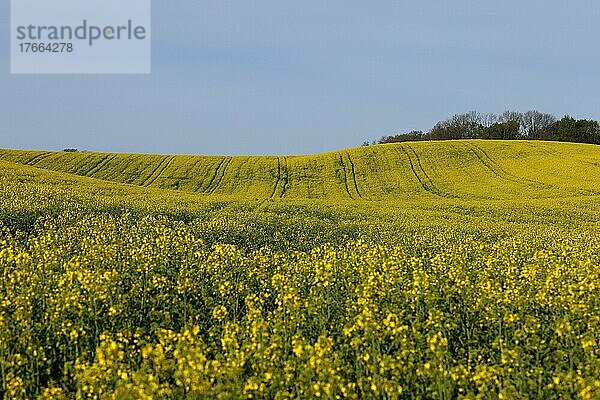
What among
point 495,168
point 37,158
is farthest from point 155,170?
point 495,168

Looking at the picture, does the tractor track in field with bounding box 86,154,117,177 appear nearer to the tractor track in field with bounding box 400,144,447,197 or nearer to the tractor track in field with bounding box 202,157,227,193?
the tractor track in field with bounding box 202,157,227,193

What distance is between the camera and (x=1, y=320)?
26.3ft

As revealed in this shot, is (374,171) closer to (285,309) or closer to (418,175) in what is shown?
(418,175)

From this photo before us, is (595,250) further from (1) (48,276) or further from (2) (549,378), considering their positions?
(1) (48,276)

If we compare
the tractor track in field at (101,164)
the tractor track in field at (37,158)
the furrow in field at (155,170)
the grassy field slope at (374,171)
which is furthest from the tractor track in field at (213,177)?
the tractor track in field at (37,158)

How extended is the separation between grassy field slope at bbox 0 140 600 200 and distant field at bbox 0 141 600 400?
20.5 m

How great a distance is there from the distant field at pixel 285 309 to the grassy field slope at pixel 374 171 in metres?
20.5

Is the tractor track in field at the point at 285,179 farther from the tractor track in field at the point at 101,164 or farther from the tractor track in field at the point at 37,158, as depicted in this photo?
the tractor track in field at the point at 37,158

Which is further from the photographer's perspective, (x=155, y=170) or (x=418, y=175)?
(x=155, y=170)

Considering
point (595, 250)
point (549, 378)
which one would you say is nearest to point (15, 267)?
point (549, 378)

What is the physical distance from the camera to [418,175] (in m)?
51.9

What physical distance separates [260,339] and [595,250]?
12667mm

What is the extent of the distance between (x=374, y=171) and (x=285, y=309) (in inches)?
1786

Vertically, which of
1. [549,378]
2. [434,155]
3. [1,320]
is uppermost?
[434,155]
